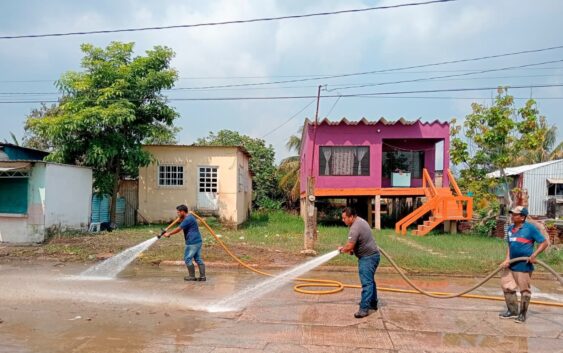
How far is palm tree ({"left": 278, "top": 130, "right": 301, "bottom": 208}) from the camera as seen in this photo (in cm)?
3300

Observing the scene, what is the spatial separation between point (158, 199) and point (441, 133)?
1409cm

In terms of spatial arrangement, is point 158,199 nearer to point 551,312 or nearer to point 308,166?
point 308,166

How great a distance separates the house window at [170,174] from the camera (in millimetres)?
22422

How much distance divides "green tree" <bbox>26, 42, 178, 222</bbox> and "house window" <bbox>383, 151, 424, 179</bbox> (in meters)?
11.4

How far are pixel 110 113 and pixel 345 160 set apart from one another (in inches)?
437

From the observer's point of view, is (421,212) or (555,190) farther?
(555,190)

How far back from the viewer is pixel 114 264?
1228cm

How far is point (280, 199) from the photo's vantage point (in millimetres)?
36438

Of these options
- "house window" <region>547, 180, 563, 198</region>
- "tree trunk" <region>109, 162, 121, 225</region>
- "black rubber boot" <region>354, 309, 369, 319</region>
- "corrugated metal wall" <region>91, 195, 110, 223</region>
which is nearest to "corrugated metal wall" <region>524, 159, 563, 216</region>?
"house window" <region>547, 180, 563, 198</region>

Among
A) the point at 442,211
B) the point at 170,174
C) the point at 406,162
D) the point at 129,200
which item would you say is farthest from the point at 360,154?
the point at 129,200

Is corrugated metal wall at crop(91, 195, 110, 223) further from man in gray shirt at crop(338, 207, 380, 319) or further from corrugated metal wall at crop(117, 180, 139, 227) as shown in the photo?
man in gray shirt at crop(338, 207, 380, 319)

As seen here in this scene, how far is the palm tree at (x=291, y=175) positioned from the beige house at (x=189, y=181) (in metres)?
10.6

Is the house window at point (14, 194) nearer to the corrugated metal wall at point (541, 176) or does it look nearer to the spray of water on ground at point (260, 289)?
the spray of water on ground at point (260, 289)

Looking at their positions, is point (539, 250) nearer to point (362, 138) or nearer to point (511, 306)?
point (511, 306)
